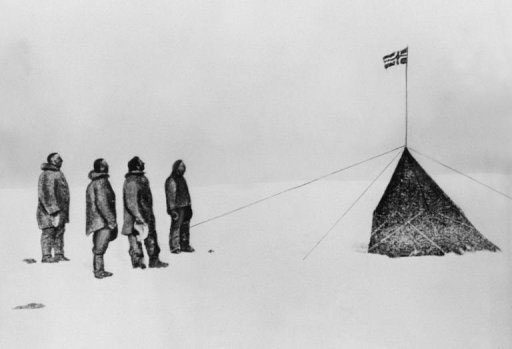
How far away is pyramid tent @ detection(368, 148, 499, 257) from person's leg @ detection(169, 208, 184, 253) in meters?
2.44

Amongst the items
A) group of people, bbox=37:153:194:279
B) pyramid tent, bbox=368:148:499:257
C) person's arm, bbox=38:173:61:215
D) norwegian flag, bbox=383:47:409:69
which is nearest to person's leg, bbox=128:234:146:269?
group of people, bbox=37:153:194:279

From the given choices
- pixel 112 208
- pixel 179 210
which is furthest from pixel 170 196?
pixel 112 208

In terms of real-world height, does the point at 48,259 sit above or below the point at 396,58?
below

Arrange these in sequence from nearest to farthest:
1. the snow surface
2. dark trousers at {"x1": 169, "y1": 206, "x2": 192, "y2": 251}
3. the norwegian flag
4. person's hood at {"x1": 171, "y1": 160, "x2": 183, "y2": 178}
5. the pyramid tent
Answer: the snow surface < the norwegian flag < the pyramid tent < person's hood at {"x1": 171, "y1": 160, "x2": 183, "y2": 178} < dark trousers at {"x1": 169, "y1": 206, "x2": 192, "y2": 251}

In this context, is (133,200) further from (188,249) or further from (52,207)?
(188,249)

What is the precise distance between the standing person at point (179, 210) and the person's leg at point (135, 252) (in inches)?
33.3

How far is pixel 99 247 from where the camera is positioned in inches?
285

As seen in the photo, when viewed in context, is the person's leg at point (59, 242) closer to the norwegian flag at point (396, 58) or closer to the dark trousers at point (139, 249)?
the dark trousers at point (139, 249)

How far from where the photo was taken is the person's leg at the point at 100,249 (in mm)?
7227

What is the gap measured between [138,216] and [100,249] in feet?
2.00

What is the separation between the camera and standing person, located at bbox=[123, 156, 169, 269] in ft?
24.8

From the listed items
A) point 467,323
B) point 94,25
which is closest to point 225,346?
point 467,323

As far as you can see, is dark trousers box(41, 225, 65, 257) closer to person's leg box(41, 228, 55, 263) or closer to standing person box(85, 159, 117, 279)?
person's leg box(41, 228, 55, 263)

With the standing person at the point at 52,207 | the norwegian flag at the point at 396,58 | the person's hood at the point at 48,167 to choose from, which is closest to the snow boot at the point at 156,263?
the standing person at the point at 52,207
